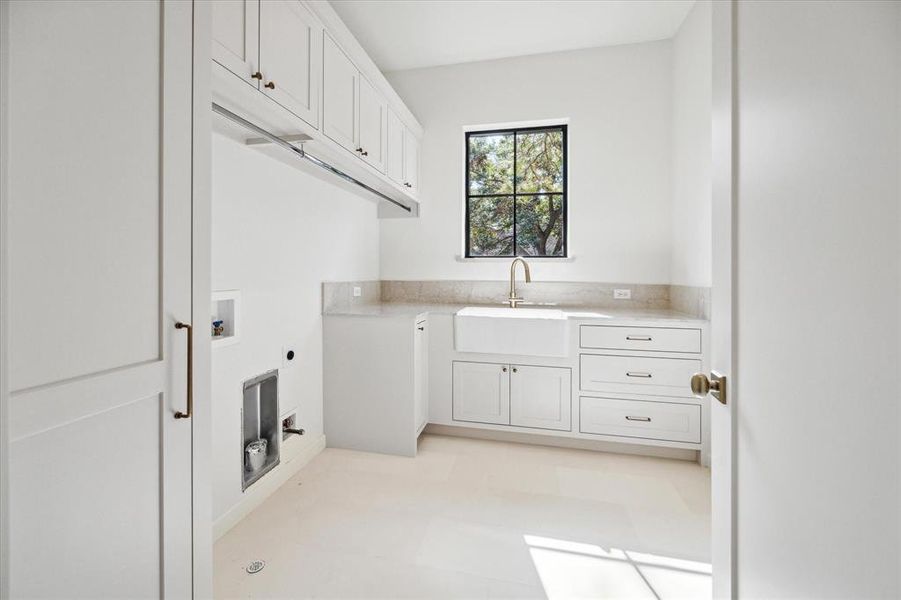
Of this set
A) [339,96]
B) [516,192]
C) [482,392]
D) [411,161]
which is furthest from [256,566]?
[516,192]

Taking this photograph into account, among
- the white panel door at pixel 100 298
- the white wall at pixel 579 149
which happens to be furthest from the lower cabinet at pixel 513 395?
the white panel door at pixel 100 298

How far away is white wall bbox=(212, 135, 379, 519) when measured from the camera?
1672 millimetres

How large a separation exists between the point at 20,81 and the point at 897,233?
111 cm

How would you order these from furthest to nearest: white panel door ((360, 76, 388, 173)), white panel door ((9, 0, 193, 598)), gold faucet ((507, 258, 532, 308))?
gold faucet ((507, 258, 532, 308)) → white panel door ((360, 76, 388, 173)) → white panel door ((9, 0, 193, 598))

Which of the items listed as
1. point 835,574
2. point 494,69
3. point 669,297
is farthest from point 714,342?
point 494,69

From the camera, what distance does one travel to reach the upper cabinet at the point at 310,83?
136 cm

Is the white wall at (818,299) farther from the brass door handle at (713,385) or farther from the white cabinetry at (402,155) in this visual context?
the white cabinetry at (402,155)

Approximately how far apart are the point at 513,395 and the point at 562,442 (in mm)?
456

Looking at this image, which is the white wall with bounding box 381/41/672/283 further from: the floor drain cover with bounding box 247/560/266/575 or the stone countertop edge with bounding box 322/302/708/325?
the floor drain cover with bounding box 247/560/266/575

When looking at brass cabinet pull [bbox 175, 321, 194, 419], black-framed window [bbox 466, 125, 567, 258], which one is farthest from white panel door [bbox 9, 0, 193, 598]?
black-framed window [bbox 466, 125, 567, 258]

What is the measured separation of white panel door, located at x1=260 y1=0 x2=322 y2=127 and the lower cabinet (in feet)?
5.78

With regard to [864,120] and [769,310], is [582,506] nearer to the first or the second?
[769,310]

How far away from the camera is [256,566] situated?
1.51 m

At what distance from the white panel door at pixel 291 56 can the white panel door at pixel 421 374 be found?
1.34 m
